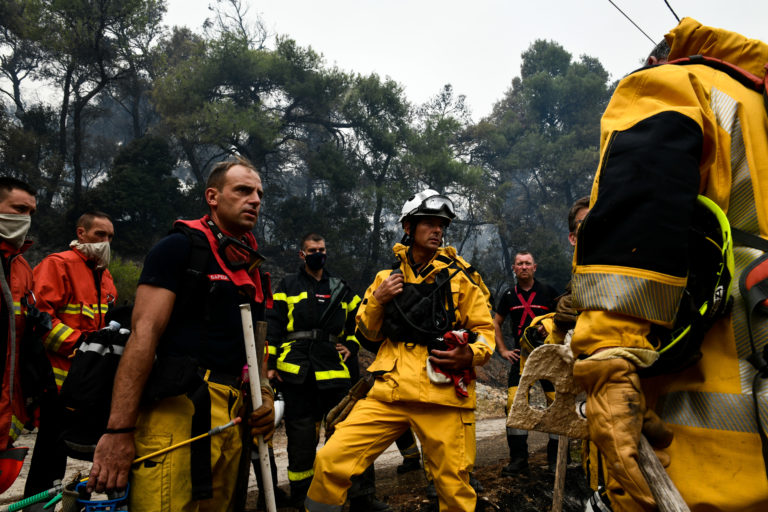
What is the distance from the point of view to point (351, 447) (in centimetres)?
312

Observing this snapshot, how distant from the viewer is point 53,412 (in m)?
3.87

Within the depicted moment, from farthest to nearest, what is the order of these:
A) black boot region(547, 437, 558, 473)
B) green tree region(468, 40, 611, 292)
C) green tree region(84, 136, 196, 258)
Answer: green tree region(468, 40, 611, 292) < green tree region(84, 136, 196, 258) < black boot region(547, 437, 558, 473)

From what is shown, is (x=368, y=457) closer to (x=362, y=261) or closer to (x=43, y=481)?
(x=43, y=481)

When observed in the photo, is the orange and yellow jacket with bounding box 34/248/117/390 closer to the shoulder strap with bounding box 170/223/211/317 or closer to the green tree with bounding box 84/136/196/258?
the shoulder strap with bounding box 170/223/211/317

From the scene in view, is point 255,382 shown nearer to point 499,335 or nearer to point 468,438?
point 468,438

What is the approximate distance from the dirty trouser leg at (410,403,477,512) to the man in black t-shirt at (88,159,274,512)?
1099 mm

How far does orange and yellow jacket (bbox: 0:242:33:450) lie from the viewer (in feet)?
10.3

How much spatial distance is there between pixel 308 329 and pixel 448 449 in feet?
7.77

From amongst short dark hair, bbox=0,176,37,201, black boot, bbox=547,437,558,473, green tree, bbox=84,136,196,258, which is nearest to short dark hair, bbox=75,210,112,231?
short dark hair, bbox=0,176,37,201

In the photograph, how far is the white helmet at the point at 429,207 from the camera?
387cm

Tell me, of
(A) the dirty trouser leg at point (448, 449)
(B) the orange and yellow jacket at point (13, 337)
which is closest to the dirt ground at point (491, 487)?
(A) the dirty trouser leg at point (448, 449)

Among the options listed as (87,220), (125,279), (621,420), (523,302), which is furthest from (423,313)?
(125,279)

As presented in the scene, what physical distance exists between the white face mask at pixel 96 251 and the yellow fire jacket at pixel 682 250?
447 centimetres

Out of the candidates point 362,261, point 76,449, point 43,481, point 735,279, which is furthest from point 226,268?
point 362,261
